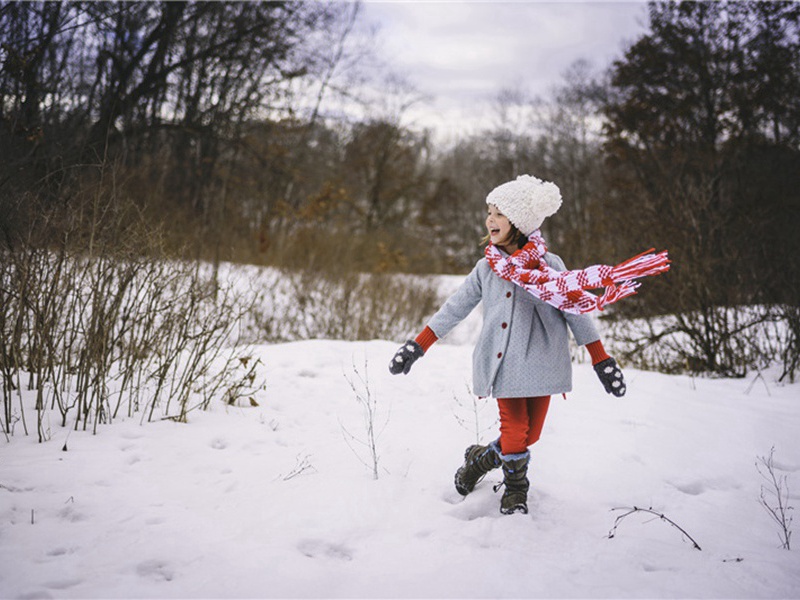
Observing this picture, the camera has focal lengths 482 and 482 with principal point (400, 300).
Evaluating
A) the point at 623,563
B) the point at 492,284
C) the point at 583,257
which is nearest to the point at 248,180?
the point at 583,257

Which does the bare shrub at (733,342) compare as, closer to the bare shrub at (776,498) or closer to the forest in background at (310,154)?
the forest in background at (310,154)

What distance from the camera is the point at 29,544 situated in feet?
6.18

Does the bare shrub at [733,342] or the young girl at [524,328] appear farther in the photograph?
the bare shrub at [733,342]

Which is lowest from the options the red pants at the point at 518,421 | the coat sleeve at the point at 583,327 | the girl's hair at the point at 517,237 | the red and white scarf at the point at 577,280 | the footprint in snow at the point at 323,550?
the footprint in snow at the point at 323,550

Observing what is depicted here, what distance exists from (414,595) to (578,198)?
944 inches

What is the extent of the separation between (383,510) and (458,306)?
1.08 meters

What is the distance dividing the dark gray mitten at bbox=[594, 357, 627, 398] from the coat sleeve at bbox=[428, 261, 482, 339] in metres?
0.69

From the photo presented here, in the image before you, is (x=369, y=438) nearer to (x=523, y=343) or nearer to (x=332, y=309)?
(x=523, y=343)

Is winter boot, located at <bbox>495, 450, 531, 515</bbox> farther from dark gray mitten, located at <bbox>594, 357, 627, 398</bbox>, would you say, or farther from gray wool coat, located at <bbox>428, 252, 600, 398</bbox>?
dark gray mitten, located at <bbox>594, 357, 627, 398</bbox>

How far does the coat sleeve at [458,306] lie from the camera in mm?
2525

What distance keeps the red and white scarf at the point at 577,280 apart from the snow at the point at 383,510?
3.41 ft

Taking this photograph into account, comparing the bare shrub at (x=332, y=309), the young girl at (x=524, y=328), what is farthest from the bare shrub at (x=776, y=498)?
the bare shrub at (x=332, y=309)

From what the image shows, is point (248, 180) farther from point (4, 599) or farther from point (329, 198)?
point (4, 599)

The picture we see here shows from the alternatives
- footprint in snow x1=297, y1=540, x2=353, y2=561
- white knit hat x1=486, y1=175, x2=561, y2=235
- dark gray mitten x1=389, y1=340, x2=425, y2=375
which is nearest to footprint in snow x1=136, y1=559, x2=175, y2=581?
footprint in snow x1=297, y1=540, x2=353, y2=561
